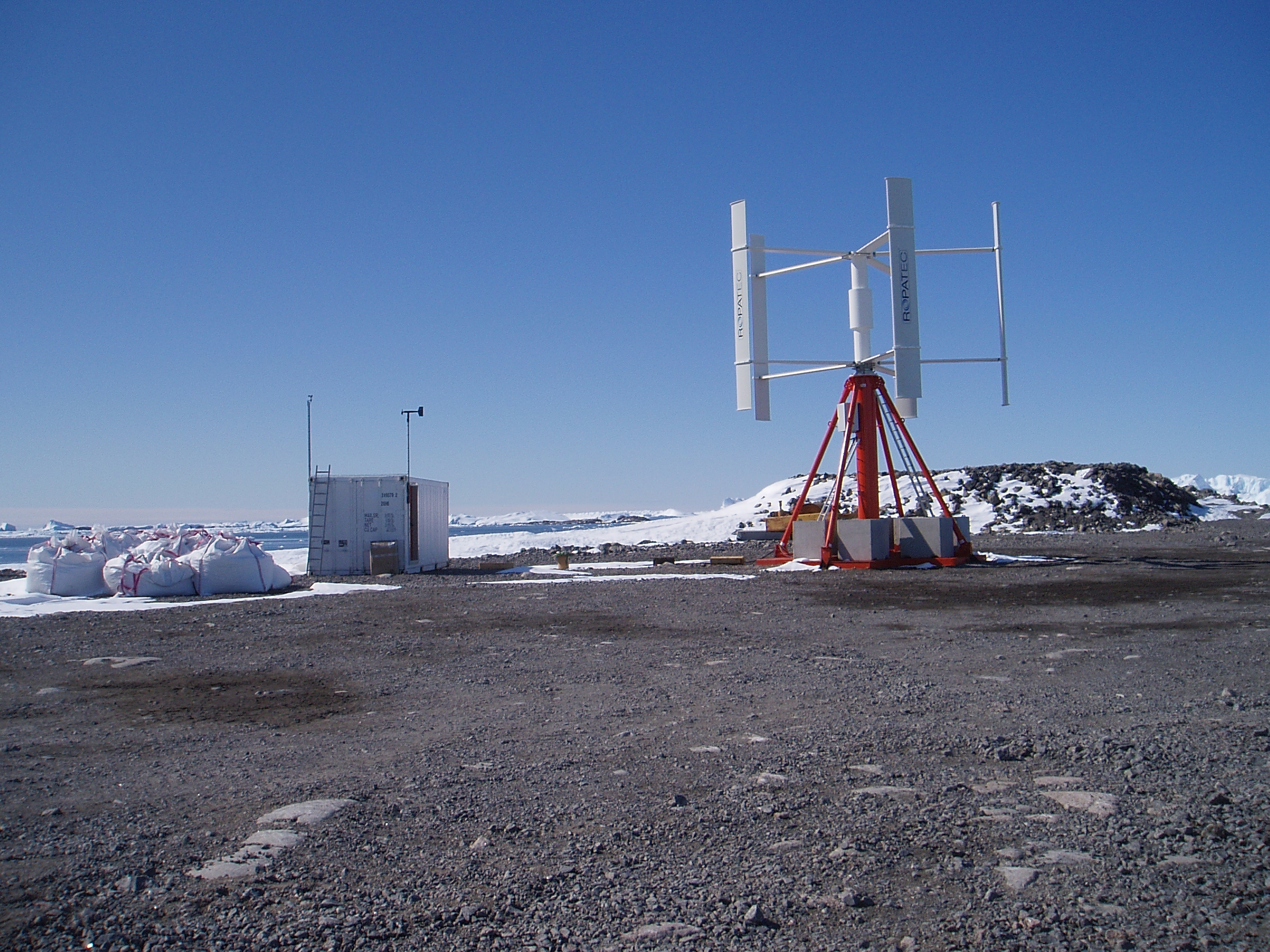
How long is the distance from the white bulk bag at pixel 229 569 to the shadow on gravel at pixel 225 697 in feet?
31.4

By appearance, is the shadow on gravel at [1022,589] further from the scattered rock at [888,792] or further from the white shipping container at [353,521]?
the white shipping container at [353,521]

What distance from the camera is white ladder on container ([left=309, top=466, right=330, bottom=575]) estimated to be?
23.1 m

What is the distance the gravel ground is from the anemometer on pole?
1015 centimetres

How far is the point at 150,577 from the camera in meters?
16.9

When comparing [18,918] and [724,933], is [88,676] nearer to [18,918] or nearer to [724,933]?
[18,918]

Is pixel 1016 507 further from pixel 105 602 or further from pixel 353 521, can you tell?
pixel 105 602

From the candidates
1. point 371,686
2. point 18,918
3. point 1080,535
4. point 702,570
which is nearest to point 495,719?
point 371,686

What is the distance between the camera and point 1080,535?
3041cm

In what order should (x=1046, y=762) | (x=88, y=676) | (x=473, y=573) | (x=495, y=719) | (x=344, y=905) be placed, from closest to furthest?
1. (x=344, y=905)
2. (x=1046, y=762)
3. (x=495, y=719)
4. (x=88, y=676)
5. (x=473, y=573)

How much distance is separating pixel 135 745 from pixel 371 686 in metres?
2.11

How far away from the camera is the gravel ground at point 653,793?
3.12 m

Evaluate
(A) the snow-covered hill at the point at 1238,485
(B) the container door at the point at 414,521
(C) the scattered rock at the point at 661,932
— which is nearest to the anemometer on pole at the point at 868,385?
(B) the container door at the point at 414,521

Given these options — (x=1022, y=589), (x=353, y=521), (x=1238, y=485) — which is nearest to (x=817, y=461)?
(x=1022, y=589)

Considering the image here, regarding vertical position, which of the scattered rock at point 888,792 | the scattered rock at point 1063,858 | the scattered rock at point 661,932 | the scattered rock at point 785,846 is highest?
the scattered rock at point 888,792
